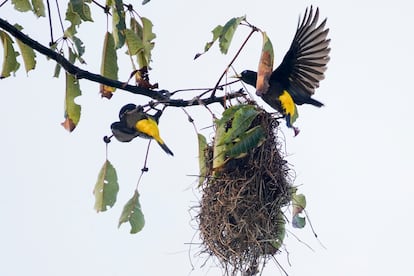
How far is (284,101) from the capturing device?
9.41ft

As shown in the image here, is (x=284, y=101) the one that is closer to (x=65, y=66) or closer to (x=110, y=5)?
(x=110, y=5)

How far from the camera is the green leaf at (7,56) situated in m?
2.20

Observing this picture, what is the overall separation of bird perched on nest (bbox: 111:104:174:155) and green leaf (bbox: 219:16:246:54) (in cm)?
65

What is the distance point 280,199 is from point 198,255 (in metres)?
0.39

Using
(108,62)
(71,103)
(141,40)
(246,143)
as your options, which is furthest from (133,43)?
(246,143)

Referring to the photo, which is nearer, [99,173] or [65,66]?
[65,66]

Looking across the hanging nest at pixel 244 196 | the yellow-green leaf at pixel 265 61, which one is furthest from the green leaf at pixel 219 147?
the yellow-green leaf at pixel 265 61

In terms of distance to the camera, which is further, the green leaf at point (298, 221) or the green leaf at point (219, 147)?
the green leaf at point (298, 221)

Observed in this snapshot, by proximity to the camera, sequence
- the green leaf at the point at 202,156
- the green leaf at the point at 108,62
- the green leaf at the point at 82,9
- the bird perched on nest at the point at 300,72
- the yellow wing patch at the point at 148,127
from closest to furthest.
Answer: the green leaf at the point at 82,9 < the green leaf at the point at 108,62 < the green leaf at the point at 202,156 < the yellow wing patch at the point at 148,127 < the bird perched on nest at the point at 300,72

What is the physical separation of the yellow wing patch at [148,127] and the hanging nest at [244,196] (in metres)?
0.24

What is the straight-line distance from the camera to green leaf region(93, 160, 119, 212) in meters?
2.35

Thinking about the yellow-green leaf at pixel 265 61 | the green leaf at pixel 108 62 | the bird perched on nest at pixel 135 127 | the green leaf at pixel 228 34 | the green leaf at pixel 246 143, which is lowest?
the green leaf at pixel 246 143

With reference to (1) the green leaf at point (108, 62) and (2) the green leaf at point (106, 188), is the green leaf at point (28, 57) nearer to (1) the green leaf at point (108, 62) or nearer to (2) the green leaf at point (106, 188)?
(1) the green leaf at point (108, 62)

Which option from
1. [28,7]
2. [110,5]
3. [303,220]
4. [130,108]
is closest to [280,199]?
[303,220]
